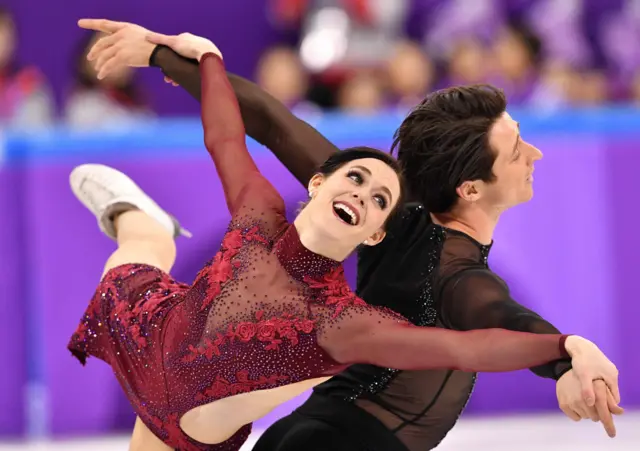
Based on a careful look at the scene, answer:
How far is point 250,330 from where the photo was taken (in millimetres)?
2307

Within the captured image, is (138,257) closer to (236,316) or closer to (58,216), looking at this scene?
(236,316)

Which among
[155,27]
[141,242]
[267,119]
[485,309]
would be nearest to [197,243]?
[141,242]

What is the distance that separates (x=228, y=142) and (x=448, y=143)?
520 mm

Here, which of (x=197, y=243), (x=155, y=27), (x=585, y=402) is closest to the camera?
(x=585, y=402)

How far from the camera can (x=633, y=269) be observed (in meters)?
4.74

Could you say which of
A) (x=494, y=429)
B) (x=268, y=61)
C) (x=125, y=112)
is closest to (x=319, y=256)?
(x=494, y=429)

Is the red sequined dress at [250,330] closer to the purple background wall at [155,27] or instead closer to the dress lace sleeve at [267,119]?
the dress lace sleeve at [267,119]

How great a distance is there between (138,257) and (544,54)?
4457mm

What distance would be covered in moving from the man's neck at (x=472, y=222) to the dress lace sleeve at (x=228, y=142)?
1.33 ft

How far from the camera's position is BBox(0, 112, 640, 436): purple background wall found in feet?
14.5

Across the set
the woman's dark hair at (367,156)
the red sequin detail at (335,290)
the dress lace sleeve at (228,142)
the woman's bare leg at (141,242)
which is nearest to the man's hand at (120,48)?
the dress lace sleeve at (228,142)

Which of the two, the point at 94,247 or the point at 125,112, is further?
the point at 125,112

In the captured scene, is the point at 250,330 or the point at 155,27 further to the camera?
the point at 155,27

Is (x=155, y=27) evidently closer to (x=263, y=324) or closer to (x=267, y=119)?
(x=267, y=119)
